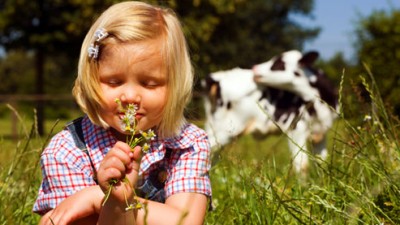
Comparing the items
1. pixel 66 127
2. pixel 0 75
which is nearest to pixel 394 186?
pixel 66 127

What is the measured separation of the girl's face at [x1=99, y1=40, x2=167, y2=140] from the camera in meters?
1.80

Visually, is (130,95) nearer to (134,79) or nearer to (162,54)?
(134,79)

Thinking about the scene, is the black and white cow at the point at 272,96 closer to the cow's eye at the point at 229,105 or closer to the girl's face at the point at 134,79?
the cow's eye at the point at 229,105

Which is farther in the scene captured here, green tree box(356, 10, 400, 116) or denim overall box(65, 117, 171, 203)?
green tree box(356, 10, 400, 116)

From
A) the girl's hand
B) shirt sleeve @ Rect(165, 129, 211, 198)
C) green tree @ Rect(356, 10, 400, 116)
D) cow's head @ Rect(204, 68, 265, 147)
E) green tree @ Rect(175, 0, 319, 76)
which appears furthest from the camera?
green tree @ Rect(175, 0, 319, 76)

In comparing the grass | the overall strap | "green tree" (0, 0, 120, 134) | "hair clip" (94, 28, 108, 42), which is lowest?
"green tree" (0, 0, 120, 134)

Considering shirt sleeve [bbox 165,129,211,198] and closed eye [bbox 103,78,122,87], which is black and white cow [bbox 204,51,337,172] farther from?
closed eye [bbox 103,78,122,87]

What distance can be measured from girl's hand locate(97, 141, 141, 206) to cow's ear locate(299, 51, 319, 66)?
4.75 metres

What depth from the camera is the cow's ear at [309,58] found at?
238 inches

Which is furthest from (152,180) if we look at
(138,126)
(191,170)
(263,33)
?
(263,33)

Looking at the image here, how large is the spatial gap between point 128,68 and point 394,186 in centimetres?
81

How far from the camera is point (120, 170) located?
1408 mm

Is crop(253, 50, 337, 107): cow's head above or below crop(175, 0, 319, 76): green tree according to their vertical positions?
above

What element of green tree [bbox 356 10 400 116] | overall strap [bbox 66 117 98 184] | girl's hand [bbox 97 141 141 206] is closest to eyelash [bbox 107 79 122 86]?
overall strap [bbox 66 117 98 184]
